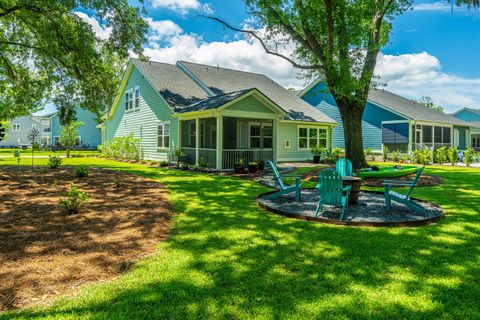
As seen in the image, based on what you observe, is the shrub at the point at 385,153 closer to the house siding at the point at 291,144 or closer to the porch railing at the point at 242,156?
the house siding at the point at 291,144

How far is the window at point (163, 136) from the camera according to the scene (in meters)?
20.2

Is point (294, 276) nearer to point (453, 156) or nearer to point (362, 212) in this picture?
point (362, 212)

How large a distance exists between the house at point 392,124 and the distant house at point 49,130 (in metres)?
A: 40.7

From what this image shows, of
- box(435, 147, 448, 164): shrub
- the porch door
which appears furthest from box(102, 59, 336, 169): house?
the porch door

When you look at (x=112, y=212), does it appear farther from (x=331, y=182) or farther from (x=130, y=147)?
(x=130, y=147)

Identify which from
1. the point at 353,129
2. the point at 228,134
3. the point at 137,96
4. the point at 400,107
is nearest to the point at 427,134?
the point at 400,107

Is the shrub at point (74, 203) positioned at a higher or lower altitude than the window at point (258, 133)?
lower

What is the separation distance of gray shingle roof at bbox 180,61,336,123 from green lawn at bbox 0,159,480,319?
17.1 metres

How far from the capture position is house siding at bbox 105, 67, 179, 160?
783 inches

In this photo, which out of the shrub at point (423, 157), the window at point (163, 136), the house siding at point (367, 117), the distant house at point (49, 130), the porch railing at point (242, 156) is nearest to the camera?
the porch railing at point (242, 156)

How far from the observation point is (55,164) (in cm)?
1517

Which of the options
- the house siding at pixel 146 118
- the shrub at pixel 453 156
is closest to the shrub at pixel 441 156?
the shrub at pixel 453 156

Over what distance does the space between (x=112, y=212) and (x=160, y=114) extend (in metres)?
14.5

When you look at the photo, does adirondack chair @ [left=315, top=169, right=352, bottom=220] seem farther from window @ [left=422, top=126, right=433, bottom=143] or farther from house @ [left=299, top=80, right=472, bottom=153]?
window @ [left=422, top=126, right=433, bottom=143]
